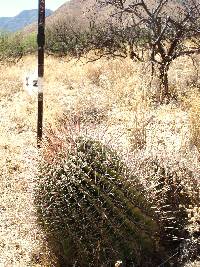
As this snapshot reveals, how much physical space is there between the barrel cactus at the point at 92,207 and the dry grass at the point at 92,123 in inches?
8.5

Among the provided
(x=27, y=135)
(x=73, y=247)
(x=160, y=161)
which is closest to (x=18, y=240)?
(x=73, y=247)

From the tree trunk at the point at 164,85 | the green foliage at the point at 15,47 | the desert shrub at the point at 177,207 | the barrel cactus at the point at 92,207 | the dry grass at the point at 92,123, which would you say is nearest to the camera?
the barrel cactus at the point at 92,207

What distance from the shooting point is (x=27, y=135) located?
700 centimetres

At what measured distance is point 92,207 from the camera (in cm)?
304

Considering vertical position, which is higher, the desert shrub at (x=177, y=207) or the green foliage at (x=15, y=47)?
the green foliage at (x=15, y=47)

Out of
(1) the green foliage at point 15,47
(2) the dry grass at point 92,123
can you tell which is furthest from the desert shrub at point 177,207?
(1) the green foliage at point 15,47

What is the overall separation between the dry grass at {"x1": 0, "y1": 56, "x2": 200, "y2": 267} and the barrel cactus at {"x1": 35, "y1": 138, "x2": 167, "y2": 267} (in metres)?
0.22

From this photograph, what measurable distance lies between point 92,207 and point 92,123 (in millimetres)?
1106

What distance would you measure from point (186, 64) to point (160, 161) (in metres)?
6.18

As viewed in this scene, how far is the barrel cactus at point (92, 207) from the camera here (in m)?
3.02

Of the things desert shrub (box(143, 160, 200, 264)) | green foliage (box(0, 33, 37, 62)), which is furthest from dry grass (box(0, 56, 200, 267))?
green foliage (box(0, 33, 37, 62))

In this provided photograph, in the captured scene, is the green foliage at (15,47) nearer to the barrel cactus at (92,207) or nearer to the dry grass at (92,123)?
the dry grass at (92,123)

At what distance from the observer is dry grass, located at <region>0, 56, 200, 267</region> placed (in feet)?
12.0

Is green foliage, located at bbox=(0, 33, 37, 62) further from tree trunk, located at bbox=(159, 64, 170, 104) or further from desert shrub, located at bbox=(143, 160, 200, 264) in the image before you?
desert shrub, located at bbox=(143, 160, 200, 264)
